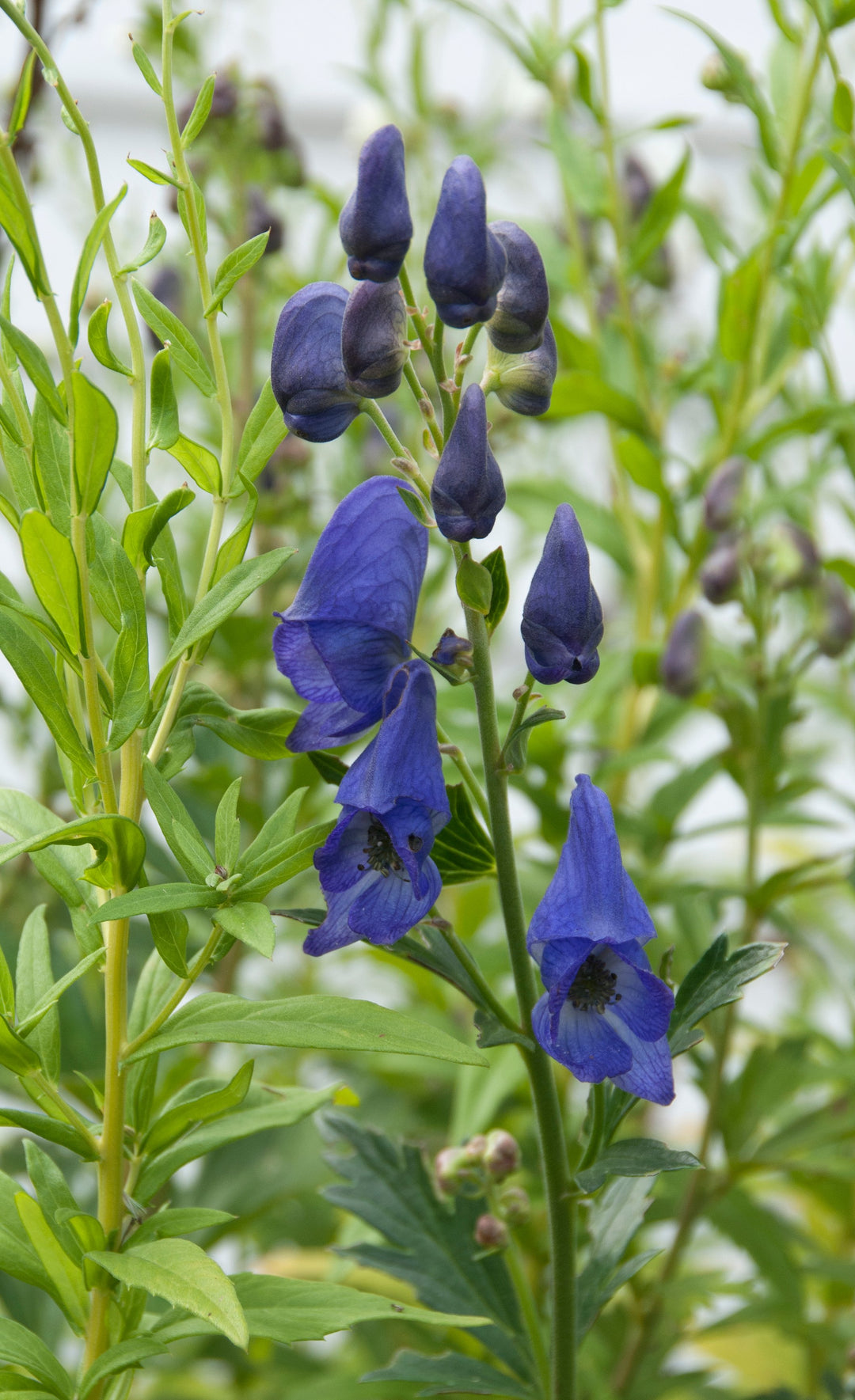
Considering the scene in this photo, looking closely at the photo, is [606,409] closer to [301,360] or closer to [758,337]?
[758,337]

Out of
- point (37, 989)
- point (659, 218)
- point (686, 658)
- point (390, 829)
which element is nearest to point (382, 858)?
point (390, 829)

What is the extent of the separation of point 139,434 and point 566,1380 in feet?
1.05

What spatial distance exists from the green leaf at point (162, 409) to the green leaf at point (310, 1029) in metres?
0.16

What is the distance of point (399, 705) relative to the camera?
1.21ft

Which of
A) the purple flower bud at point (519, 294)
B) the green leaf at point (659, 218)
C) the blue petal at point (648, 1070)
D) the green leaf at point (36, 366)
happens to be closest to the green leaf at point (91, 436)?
the green leaf at point (36, 366)

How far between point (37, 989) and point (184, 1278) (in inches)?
4.3

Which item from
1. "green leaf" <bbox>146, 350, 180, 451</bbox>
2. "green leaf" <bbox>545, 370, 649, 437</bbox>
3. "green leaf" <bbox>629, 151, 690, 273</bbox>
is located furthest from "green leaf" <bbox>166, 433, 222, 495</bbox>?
"green leaf" <bbox>629, 151, 690, 273</bbox>

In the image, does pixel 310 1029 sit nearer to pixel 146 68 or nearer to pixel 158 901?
pixel 158 901

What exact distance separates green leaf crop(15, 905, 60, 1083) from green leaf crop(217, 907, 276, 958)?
61 millimetres

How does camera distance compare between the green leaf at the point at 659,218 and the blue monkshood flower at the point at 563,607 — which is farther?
the green leaf at the point at 659,218

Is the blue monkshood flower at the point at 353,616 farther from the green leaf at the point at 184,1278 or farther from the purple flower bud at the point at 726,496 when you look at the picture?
the purple flower bud at the point at 726,496

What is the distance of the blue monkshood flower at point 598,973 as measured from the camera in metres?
0.36

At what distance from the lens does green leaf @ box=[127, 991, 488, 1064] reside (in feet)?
1.13

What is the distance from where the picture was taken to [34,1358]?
0.36 metres
